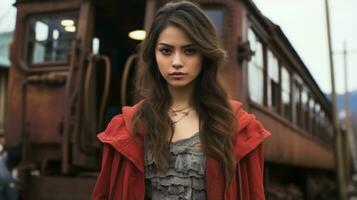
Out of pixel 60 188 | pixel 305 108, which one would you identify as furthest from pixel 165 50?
pixel 305 108

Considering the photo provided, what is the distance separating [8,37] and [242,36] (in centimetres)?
1593

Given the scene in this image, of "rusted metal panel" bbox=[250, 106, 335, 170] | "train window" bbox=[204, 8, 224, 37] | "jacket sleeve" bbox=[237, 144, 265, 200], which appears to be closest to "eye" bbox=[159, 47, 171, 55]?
"jacket sleeve" bbox=[237, 144, 265, 200]

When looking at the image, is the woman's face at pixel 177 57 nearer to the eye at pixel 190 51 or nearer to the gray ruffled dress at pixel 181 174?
the eye at pixel 190 51

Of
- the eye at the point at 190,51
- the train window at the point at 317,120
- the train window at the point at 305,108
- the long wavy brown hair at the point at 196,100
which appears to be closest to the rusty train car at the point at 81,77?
the long wavy brown hair at the point at 196,100

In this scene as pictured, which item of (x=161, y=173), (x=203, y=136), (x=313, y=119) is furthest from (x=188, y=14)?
(x=313, y=119)

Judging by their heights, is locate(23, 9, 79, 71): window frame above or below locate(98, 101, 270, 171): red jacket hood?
above

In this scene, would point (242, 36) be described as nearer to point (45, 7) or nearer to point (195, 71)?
point (45, 7)

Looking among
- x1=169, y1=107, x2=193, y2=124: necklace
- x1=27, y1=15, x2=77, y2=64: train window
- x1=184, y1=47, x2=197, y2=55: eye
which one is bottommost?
x1=169, y1=107, x2=193, y2=124: necklace

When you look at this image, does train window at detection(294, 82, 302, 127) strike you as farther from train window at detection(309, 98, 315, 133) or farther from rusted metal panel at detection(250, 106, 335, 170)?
train window at detection(309, 98, 315, 133)

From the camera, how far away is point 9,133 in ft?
18.9

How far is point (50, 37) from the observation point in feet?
19.3

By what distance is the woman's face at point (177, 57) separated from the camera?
6.06 feet

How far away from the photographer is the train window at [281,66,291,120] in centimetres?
818

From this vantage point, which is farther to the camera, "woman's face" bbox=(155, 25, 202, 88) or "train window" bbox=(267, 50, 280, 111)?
"train window" bbox=(267, 50, 280, 111)
